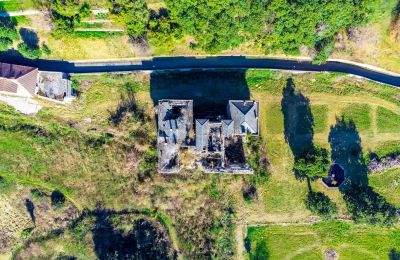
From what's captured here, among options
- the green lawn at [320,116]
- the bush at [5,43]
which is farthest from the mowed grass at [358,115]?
the bush at [5,43]

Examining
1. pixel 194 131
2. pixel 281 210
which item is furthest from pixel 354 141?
pixel 194 131

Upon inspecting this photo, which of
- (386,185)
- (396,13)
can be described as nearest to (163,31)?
(396,13)

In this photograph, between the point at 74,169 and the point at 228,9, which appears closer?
the point at 228,9

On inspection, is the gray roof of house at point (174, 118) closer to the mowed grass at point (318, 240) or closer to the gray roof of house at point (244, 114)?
the gray roof of house at point (244, 114)

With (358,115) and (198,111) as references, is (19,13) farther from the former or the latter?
(358,115)

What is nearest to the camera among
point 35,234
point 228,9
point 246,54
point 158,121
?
point 228,9

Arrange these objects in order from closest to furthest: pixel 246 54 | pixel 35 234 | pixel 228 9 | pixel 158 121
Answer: pixel 228 9, pixel 158 121, pixel 246 54, pixel 35 234

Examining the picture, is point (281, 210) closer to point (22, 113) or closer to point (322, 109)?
point (322, 109)
